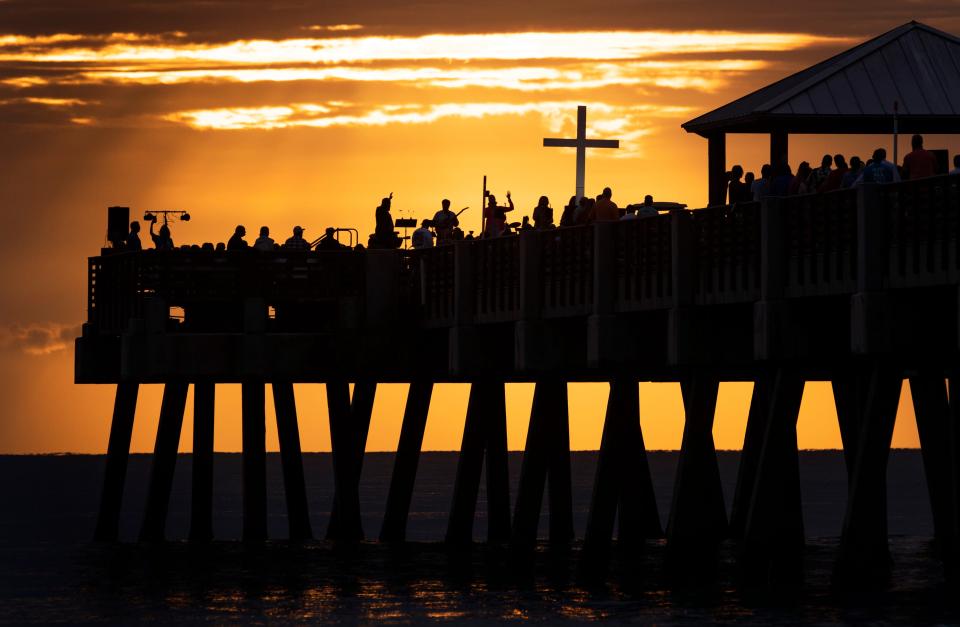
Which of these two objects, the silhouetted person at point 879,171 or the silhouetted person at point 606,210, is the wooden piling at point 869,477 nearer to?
the silhouetted person at point 879,171

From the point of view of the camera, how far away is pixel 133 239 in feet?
158

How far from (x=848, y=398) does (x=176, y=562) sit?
14.3 m

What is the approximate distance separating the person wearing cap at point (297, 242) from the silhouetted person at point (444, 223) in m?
2.60

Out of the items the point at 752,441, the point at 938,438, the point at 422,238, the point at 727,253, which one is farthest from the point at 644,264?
the point at 752,441

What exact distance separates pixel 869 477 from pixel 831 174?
178 inches

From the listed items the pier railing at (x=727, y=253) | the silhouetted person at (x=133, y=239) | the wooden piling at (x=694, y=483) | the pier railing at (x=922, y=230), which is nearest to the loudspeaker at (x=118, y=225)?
the silhouetted person at (x=133, y=239)

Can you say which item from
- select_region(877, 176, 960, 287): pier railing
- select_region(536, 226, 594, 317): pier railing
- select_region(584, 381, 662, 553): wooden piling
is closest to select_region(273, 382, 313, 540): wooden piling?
select_region(584, 381, 662, 553): wooden piling

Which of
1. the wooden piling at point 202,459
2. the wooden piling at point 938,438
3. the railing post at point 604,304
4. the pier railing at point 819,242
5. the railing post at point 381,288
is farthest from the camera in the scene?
the wooden piling at point 202,459

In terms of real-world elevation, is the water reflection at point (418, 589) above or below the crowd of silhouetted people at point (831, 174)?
below

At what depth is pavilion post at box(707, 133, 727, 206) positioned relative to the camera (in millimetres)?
40875

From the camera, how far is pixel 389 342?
148 feet

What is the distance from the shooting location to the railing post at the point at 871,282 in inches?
1244

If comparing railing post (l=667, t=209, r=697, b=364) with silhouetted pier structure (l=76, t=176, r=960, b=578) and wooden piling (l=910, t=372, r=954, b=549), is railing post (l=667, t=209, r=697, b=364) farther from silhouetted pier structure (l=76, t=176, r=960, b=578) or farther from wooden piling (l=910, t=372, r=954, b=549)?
wooden piling (l=910, t=372, r=954, b=549)

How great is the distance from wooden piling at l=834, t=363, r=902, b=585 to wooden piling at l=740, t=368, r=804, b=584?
146cm
